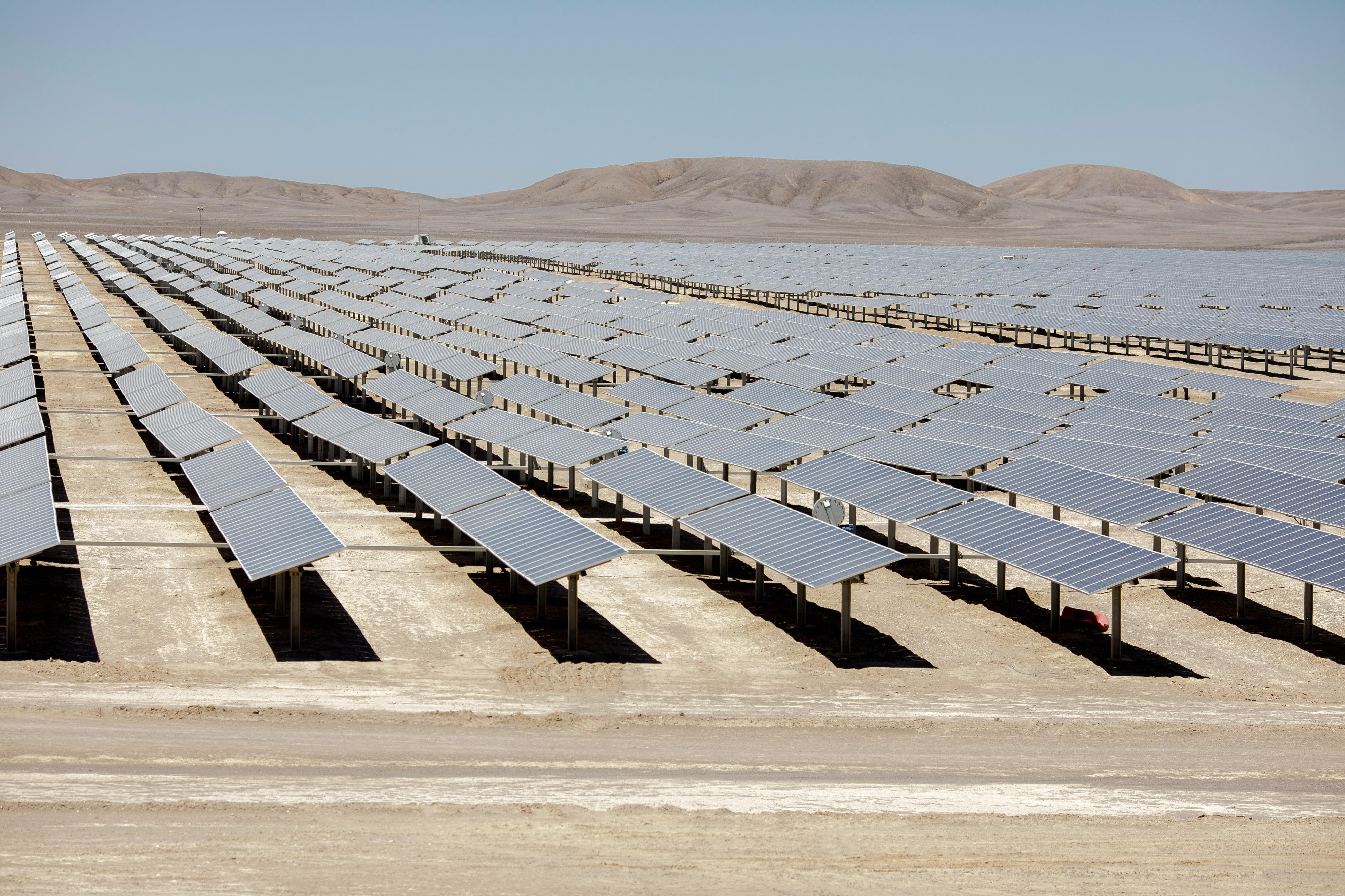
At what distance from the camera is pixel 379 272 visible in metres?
81.5

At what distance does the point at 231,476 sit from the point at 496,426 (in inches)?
287

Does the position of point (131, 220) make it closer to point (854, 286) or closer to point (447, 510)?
point (854, 286)

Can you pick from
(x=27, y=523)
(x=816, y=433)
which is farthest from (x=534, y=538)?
(x=816, y=433)

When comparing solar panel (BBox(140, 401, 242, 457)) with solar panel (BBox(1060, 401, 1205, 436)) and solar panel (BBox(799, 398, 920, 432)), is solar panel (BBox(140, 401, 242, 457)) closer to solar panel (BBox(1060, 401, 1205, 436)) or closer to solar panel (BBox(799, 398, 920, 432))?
solar panel (BBox(799, 398, 920, 432))

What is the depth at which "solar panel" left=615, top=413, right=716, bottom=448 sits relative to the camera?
89.3 feet

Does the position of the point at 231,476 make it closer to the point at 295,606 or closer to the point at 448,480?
the point at 448,480

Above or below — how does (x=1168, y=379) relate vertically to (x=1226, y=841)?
above

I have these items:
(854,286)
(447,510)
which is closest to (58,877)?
(447,510)

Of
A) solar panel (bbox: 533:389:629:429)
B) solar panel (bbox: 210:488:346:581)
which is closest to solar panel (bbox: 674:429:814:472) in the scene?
solar panel (bbox: 533:389:629:429)

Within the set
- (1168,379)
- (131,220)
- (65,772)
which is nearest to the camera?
(65,772)

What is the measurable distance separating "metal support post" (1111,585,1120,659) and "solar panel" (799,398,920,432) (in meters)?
11.8

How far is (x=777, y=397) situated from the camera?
1324 inches

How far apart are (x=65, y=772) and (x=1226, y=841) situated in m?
12.7

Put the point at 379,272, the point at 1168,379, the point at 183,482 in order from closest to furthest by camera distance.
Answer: the point at 183,482 → the point at 1168,379 → the point at 379,272
